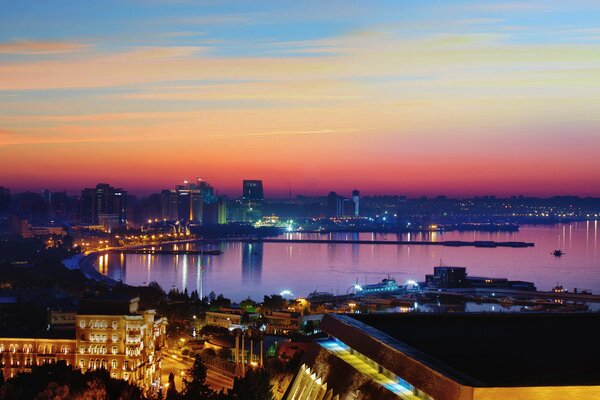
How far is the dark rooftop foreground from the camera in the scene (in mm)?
1859

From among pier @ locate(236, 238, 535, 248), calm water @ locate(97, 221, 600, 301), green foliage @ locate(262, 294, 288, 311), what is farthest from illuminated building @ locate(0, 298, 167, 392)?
pier @ locate(236, 238, 535, 248)

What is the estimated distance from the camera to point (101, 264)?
2673 centimetres

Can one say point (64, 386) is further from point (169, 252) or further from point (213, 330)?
point (169, 252)

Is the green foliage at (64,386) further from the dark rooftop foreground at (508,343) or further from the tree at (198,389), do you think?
the dark rooftop foreground at (508,343)

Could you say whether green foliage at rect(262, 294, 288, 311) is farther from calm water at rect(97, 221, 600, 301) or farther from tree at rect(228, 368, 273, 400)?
tree at rect(228, 368, 273, 400)

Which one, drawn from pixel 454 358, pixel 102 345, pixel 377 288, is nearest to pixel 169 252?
pixel 377 288

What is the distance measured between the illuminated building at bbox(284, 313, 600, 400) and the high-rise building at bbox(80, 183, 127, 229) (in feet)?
136

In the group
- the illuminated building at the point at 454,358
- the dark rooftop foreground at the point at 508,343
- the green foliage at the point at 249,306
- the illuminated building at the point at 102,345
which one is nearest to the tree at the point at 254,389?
the illuminated building at the point at 454,358

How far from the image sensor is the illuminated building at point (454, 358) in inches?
66.9

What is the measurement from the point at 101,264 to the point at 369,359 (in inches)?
996

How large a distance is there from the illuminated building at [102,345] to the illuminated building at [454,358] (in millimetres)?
5869

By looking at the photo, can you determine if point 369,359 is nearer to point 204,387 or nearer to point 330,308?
point 204,387

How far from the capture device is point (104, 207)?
144 ft

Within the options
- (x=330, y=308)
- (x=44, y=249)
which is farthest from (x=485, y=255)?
(x=330, y=308)
